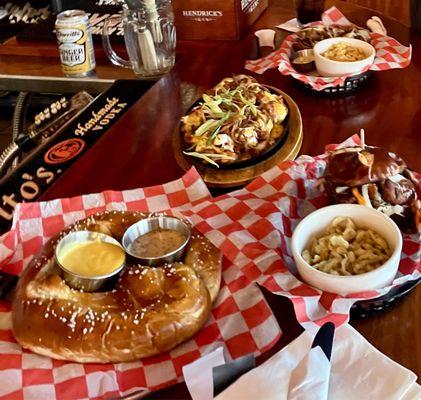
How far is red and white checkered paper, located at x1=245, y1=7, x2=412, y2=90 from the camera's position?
57.0 inches

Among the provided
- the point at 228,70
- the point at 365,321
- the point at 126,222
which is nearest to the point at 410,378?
the point at 365,321

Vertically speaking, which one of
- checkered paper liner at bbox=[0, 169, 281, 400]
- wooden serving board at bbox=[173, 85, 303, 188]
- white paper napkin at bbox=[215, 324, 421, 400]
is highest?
white paper napkin at bbox=[215, 324, 421, 400]

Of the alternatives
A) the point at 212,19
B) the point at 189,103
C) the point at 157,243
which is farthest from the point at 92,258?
the point at 212,19

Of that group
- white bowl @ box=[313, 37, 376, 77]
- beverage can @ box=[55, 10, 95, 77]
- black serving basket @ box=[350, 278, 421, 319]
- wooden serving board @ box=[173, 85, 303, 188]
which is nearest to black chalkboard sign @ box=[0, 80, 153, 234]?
beverage can @ box=[55, 10, 95, 77]

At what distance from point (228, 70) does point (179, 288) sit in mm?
945

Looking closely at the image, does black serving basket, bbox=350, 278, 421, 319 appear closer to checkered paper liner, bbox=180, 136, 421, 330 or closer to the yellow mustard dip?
checkered paper liner, bbox=180, 136, 421, 330

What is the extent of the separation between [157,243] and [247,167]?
318mm

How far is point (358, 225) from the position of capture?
0.95m

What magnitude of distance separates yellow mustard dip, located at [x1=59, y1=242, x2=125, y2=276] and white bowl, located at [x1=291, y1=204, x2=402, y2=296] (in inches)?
10.4

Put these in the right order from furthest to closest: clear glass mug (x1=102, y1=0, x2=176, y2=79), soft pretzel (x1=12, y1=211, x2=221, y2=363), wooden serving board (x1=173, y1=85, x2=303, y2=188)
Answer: clear glass mug (x1=102, y1=0, x2=176, y2=79) < wooden serving board (x1=173, y1=85, x2=303, y2=188) < soft pretzel (x1=12, y1=211, x2=221, y2=363)

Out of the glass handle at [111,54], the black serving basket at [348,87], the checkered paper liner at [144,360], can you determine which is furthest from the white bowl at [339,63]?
the checkered paper liner at [144,360]

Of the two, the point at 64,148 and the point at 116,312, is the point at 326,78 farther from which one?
the point at 116,312

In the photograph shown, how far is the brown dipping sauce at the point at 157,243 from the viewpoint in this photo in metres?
0.94

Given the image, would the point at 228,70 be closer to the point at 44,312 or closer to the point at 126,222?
the point at 126,222
